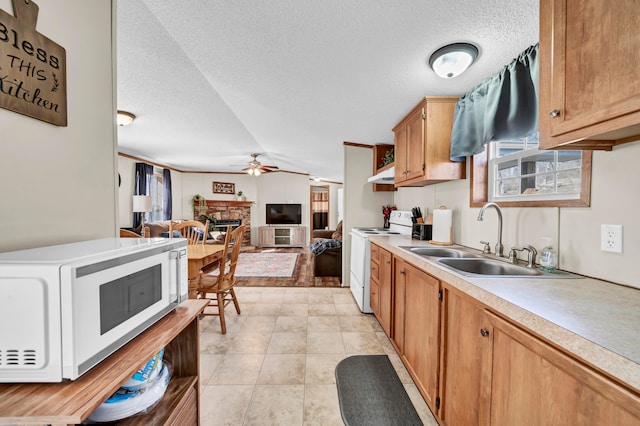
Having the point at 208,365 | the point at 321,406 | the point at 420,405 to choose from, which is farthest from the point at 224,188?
the point at 420,405

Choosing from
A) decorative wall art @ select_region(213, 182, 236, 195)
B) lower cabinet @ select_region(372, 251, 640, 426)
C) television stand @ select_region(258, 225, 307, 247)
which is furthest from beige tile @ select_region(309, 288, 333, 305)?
decorative wall art @ select_region(213, 182, 236, 195)

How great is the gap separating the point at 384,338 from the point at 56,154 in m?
2.58

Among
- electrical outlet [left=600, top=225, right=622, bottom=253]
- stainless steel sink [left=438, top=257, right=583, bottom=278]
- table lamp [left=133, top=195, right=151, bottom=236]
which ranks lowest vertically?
stainless steel sink [left=438, top=257, right=583, bottom=278]

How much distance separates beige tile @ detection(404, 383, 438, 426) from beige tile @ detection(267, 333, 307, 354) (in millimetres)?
879

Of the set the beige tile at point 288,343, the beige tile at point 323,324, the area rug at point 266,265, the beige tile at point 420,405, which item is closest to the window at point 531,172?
the beige tile at point 420,405

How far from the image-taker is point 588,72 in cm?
84

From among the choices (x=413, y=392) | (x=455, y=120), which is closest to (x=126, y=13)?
(x=455, y=120)

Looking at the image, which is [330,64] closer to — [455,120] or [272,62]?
[272,62]

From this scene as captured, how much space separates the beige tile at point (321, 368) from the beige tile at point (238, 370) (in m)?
0.39

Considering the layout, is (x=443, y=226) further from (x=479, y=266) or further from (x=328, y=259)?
(x=328, y=259)

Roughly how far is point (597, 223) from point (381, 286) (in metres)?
1.64

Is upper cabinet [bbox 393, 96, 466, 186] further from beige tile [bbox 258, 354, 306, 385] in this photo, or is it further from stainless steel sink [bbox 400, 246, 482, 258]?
beige tile [bbox 258, 354, 306, 385]

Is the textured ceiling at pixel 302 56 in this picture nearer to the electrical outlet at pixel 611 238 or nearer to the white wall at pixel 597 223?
the white wall at pixel 597 223

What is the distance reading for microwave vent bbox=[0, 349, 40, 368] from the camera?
0.56 m
